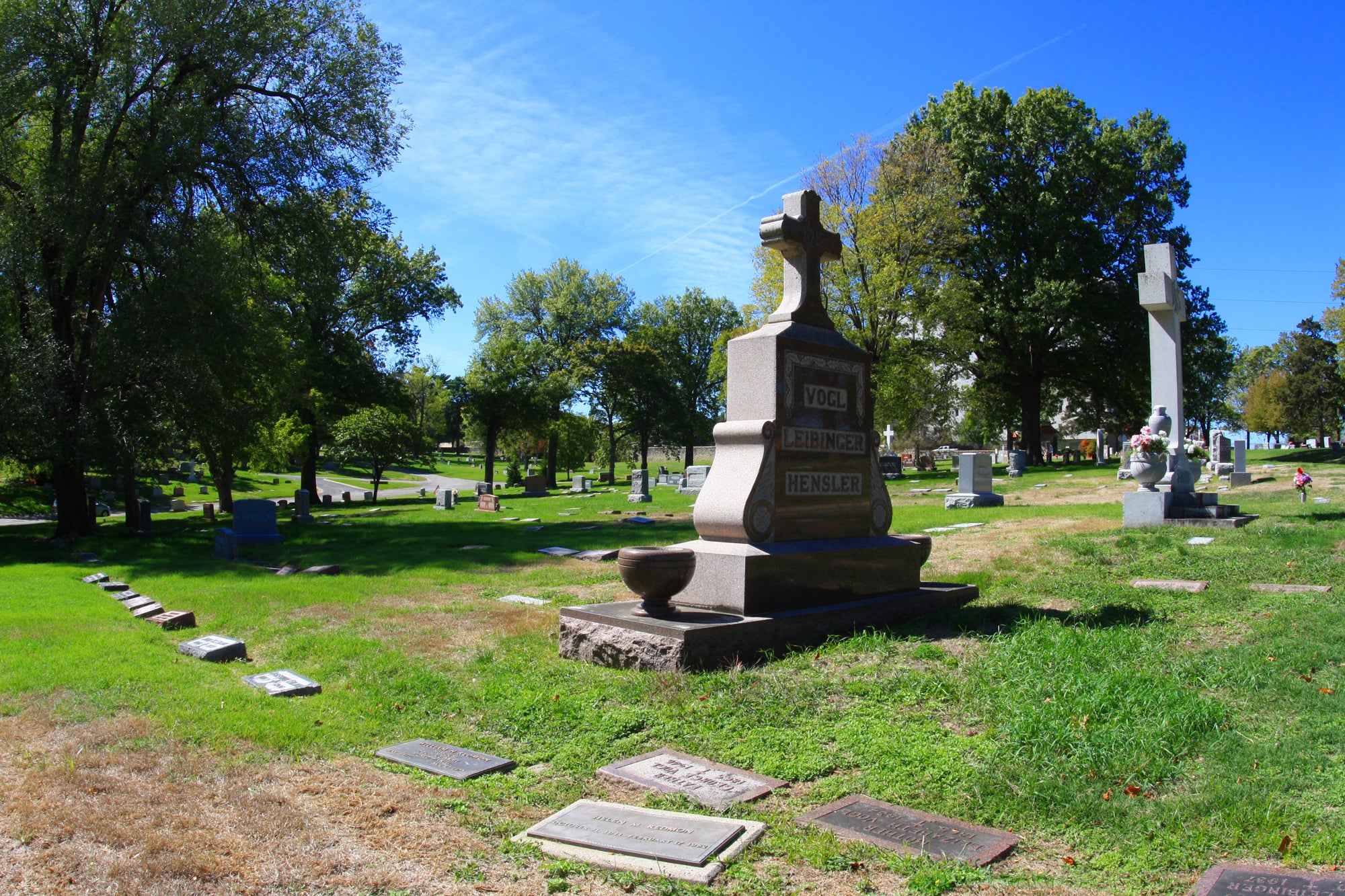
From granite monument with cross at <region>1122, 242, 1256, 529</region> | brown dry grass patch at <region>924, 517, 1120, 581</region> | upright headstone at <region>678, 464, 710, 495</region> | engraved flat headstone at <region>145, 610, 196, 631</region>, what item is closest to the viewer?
engraved flat headstone at <region>145, 610, 196, 631</region>

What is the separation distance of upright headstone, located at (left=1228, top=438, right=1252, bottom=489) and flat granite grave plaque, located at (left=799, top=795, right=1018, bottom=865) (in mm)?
23833

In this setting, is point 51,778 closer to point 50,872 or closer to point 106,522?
point 50,872

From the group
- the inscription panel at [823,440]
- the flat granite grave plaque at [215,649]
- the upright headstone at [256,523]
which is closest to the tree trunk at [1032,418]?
the upright headstone at [256,523]

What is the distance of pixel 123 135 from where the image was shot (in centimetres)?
1916

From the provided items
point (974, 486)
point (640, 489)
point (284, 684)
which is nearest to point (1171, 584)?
point (284, 684)

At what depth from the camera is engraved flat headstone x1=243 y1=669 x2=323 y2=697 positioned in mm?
5953

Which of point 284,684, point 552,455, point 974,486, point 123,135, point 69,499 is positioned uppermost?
point 123,135

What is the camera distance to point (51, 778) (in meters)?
4.02

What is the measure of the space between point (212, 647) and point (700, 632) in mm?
4048

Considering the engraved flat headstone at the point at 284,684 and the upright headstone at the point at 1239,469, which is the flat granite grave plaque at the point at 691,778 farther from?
the upright headstone at the point at 1239,469

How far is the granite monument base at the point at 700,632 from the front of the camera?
20.2 ft

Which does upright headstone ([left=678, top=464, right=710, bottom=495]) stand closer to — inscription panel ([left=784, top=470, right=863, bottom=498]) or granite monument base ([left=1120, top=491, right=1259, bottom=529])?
granite monument base ([left=1120, top=491, right=1259, bottom=529])

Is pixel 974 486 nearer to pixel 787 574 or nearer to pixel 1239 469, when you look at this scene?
pixel 1239 469

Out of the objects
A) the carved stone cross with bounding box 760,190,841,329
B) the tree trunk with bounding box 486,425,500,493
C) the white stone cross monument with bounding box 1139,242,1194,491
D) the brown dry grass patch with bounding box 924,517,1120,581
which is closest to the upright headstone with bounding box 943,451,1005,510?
the white stone cross monument with bounding box 1139,242,1194,491
